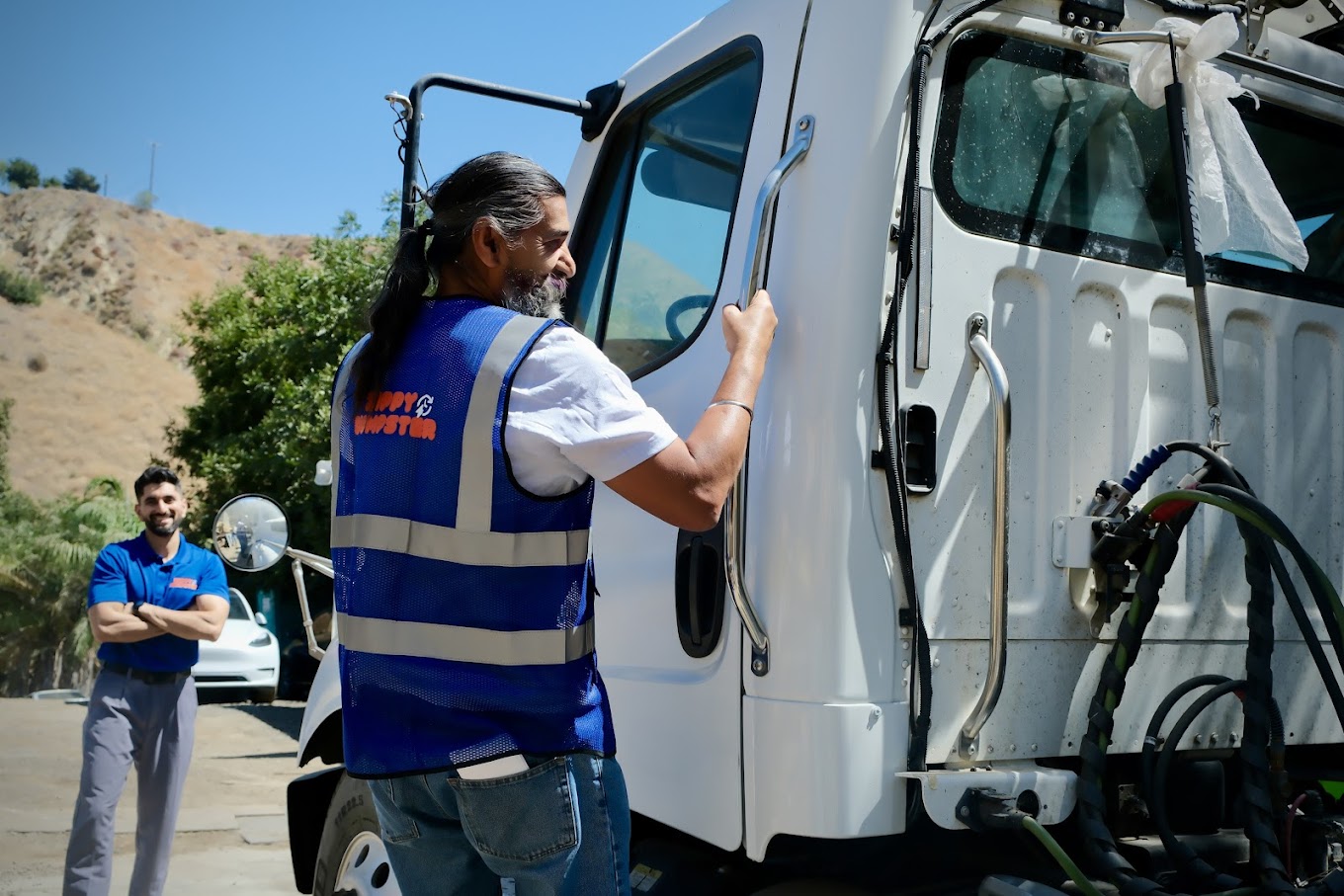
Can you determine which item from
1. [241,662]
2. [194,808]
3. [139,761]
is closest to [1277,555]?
[139,761]

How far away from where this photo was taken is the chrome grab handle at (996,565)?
7.03 feet

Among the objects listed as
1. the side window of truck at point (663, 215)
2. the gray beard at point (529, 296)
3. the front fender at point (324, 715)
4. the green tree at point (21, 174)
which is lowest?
the front fender at point (324, 715)

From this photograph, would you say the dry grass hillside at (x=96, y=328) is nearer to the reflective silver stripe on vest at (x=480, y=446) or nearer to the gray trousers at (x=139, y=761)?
the gray trousers at (x=139, y=761)

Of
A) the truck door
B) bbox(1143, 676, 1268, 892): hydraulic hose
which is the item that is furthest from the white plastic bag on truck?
bbox(1143, 676, 1268, 892): hydraulic hose

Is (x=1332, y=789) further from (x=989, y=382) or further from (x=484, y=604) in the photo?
(x=484, y=604)

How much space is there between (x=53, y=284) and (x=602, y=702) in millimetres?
71538

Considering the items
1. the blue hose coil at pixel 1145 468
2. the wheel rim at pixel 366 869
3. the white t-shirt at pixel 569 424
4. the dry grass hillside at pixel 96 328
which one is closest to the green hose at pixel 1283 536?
the blue hose coil at pixel 1145 468

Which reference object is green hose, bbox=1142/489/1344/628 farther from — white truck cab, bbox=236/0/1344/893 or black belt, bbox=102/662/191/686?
black belt, bbox=102/662/191/686

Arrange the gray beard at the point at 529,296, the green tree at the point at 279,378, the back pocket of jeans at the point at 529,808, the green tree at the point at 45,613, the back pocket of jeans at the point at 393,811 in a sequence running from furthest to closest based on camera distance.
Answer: the green tree at the point at 45,613, the green tree at the point at 279,378, the gray beard at the point at 529,296, the back pocket of jeans at the point at 393,811, the back pocket of jeans at the point at 529,808

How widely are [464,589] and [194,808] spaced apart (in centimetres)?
768

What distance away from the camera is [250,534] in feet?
11.3

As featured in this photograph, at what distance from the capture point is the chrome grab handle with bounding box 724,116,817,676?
2.14m

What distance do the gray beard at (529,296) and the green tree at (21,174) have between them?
88.5 meters

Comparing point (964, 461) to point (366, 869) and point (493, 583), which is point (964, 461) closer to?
point (493, 583)
